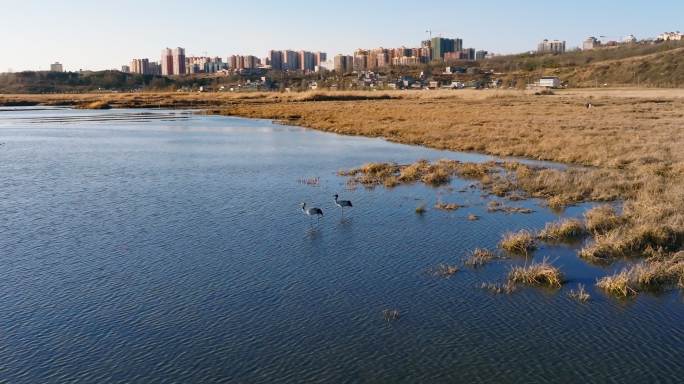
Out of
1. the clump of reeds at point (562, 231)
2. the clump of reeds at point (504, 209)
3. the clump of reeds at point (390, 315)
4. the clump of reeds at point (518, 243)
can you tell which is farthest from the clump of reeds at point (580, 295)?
the clump of reeds at point (504, 209)

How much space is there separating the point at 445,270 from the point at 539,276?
2043mm

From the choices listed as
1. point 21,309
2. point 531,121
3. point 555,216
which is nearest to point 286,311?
point 21,309

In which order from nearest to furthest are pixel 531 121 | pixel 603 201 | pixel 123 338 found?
1. pixel 123 338
2. pixel 603 201
3. pixel 531 121

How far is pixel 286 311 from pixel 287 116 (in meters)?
56.9

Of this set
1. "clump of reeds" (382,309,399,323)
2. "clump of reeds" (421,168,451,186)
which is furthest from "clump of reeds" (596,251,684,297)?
"clump of reeds" (421,168,451,186)

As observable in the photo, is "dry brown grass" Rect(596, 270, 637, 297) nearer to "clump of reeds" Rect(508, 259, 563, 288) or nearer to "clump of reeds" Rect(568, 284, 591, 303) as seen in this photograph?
"clump of reeds" Rect(568, 284, 591, 303)

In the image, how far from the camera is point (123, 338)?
33.7 feet

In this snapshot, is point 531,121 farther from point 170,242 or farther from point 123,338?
point 123,338

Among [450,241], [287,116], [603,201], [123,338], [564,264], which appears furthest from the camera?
[287,116]

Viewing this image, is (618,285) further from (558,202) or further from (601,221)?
(558,202)

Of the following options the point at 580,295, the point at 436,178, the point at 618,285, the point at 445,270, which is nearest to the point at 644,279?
the point at 618,285

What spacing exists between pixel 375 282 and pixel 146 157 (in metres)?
24.6

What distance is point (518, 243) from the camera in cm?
1534

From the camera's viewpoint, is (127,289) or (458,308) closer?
(458,308)
